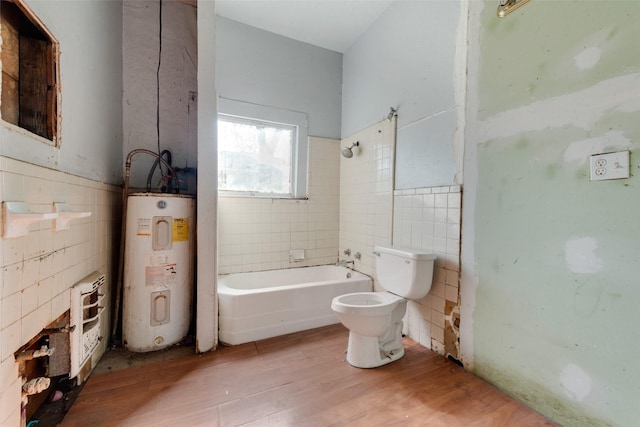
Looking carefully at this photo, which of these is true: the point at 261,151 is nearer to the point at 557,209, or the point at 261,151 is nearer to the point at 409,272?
the point at 409,272

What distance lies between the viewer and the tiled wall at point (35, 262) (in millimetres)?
849

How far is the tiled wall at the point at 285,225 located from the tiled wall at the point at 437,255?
1.00 meters

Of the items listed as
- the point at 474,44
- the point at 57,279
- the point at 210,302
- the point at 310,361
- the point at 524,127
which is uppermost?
the point at 474,44

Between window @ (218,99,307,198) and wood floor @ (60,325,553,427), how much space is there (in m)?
1.51

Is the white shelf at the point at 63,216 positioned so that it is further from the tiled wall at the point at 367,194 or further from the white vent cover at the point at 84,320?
the tiled wall at the point at 367,194

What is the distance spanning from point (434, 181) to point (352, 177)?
1044mm

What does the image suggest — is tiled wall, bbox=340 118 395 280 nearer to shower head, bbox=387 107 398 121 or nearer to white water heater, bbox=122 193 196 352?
shower head, bbox=387 107 398 121

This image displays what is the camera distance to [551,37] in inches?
51.0

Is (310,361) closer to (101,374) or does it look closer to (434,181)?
(101,374)

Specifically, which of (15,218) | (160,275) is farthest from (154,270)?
(15,218)

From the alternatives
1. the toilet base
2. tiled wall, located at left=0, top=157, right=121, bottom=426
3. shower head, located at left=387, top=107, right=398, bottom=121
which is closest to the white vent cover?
tiled wall, located at left=0, top=157, right=121, bottom=426

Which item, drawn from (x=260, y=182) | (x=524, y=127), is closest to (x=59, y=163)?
(x=260, y=182)

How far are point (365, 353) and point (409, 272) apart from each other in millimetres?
604

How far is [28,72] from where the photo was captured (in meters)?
1.11
